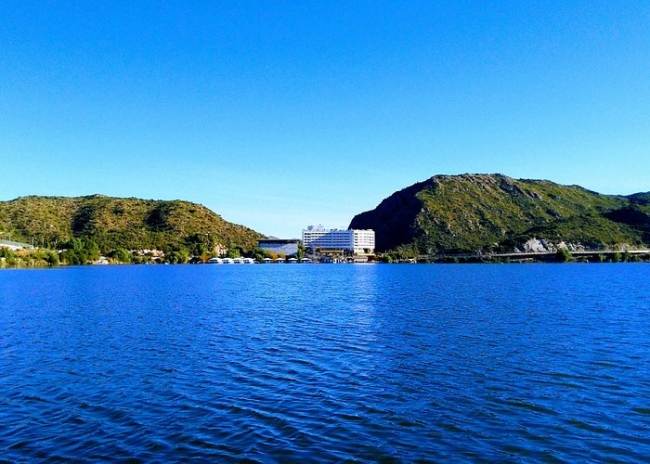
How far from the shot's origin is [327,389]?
23.4m

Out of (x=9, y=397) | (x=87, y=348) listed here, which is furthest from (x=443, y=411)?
(x=87, y=348)

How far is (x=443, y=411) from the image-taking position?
20312mm

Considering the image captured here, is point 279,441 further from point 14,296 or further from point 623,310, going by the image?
point 14,296

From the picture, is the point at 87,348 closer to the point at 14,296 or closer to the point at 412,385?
the point at 412,385

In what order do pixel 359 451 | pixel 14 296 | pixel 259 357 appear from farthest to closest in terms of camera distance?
pixel 14 296 → pixel 259 357 → pixel 359 451

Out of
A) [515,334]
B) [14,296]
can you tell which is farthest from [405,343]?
[14,296]

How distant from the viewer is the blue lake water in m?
16.6

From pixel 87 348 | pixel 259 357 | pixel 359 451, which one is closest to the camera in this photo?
pixel 359 451

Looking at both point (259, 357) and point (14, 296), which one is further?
point (14, 296)

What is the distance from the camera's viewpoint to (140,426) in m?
18.6

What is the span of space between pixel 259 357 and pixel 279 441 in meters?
14.1

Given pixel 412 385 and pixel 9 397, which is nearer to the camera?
pixel 9 397

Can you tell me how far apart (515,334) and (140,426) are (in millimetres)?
30192

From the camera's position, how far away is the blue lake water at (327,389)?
1659 cm
